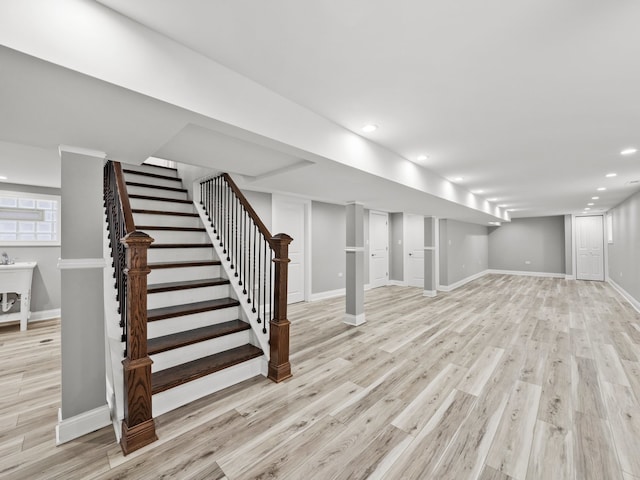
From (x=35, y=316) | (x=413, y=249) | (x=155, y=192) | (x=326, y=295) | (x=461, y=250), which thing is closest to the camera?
(x=155, y=192)

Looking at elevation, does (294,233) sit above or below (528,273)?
above

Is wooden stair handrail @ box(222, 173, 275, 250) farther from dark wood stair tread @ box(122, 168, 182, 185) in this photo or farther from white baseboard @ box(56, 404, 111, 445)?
white baseboard @ box(56, 404, 111, 445)

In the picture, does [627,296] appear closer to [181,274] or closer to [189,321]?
[189,321]

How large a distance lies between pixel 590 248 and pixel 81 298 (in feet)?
41.4

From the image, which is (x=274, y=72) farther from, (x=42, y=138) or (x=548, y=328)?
(x=548, y=328)

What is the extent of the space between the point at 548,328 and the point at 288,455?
14.3 ft

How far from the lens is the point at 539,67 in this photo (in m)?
1.61

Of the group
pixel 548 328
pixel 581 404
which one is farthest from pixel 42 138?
pixel 548 328

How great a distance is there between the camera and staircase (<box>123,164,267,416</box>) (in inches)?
87.9

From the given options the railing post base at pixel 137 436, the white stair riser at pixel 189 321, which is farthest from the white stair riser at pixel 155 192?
the railing post base at pixel 137 436

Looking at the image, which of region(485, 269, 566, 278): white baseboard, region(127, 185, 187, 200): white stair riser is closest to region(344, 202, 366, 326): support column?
region(127, 185, 187, 200): white stair riser

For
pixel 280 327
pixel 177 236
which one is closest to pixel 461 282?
pixel 280 327

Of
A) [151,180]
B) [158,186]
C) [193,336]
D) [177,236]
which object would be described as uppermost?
[151,180]

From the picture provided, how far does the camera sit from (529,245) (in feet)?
33.7
